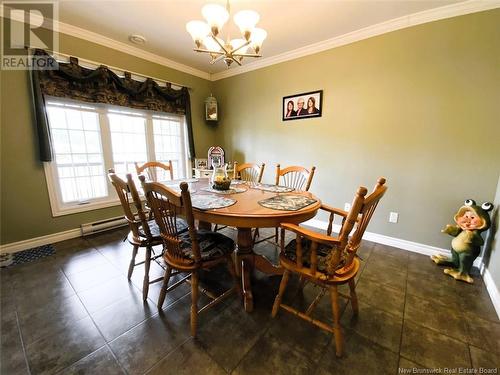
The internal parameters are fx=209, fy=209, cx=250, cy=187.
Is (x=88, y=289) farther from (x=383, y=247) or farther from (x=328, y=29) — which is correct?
(x=328, y=29)

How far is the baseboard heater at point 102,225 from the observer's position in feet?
8.84

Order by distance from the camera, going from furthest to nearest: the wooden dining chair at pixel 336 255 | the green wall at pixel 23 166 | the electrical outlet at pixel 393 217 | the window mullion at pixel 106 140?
the window mullion at pixel 106 140, the electrical outlet at pixel 393 217, the green wall at pixel 23 166, the wooden dining chair at pixel 336 255

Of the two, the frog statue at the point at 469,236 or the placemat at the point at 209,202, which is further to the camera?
the frog statue at the point at 469,236

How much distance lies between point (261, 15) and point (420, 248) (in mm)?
3045

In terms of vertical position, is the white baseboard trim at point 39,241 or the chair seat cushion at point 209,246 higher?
the chair seat cushion at point 209,246

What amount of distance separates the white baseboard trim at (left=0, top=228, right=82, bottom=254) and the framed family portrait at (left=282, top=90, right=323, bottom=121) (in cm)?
327

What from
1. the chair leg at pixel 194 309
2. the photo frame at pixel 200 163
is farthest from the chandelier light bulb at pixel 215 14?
the photo frame at pixel 200 163

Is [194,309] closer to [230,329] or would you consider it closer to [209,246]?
[230,329]

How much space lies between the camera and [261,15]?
216cm

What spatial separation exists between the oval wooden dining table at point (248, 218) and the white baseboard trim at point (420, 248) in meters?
1.47

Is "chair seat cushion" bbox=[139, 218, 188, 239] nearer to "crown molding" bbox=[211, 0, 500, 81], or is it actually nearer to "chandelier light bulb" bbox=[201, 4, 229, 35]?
"chandelier light bulb" bbox=[201, 4, 229, 35]

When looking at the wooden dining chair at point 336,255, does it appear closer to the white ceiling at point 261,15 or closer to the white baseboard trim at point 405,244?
the white baseboard trim at point 405,244

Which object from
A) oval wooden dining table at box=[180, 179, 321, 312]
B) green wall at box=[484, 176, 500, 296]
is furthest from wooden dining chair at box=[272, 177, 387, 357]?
green wall at box=[484, 176, 500, 296]

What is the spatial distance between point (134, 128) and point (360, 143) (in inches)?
125
